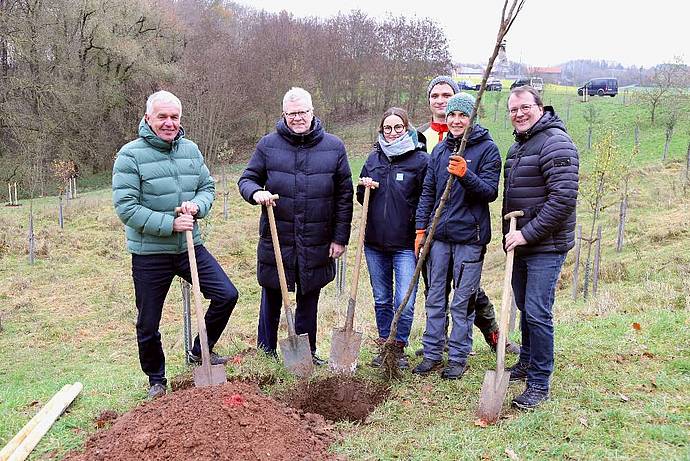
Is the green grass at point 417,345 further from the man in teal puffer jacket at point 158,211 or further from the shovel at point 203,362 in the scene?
the man in teal puffer jacket at point 158,211

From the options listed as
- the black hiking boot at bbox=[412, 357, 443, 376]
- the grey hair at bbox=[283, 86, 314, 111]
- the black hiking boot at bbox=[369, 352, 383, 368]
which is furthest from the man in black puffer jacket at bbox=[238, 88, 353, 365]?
the black hiking boot at bbox=[412, 357, 443, 376]

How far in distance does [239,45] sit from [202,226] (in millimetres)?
22884

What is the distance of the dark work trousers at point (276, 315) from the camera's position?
4691 mm

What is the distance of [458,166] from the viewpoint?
12.6 feet

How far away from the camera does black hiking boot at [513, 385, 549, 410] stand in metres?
3.79

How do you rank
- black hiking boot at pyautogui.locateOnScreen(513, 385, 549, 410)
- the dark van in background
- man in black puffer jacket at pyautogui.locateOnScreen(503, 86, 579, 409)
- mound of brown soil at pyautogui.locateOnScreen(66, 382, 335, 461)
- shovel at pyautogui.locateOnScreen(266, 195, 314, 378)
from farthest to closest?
the dark van in background < shovel at pyautogui.locateOnScreen(266, 195, 314, 378) < black hiking boot at pyautogui.locateOnScreen(513, 385, 549, 410) < man in black puffer jacket at pyautogui.locateOnScreen(503, 86, 579, 409) < mound of brown soil at pyautogui.locateOnScreen(66, 382, 335, 461)

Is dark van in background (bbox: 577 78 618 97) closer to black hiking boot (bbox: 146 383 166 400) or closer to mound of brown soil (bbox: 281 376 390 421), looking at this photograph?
mound of brown soil (bbox: 281 376 390 421)

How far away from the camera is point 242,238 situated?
1522 cm

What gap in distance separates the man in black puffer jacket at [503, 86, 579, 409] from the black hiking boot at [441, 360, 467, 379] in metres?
0.63

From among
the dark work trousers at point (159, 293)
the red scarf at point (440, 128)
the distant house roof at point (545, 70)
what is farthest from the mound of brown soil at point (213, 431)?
the distant house roof at point (545, 70)

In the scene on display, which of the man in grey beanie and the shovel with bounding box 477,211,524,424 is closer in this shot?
the shovel with bounding box 477,211,524,424

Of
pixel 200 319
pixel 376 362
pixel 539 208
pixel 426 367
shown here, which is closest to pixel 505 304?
pixel 539 208

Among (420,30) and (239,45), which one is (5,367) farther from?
(420,30)

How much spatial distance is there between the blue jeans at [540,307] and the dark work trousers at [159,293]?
2.23 meters
